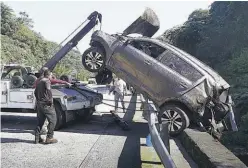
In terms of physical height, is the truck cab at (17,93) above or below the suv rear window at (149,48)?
below

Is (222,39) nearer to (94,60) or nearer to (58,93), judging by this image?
(94,60)

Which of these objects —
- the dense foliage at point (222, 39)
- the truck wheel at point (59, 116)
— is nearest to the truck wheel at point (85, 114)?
the truck wheel at point (59, 116)

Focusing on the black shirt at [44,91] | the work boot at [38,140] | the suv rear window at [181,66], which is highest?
the suv rear window at [181,66]

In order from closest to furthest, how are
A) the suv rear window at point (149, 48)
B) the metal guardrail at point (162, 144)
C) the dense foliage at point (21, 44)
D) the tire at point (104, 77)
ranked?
the metal guardrail at point (162, 144), the suv rear window at point (149, 48), the tire at point (104, 77), the dense foliage at point (21, 44)

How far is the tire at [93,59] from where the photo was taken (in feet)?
30.1

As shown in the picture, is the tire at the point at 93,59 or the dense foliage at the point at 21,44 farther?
the dense foliage at the point at 21,44

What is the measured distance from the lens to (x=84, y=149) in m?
7.04

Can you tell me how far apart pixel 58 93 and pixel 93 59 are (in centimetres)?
128

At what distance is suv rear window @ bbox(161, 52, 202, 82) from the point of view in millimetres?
7688

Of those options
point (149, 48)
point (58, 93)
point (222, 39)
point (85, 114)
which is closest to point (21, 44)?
Result: point (222, 39)

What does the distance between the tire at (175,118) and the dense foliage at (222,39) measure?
15.2 feet

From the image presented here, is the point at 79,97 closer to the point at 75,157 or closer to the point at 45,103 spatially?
the point at 45,103

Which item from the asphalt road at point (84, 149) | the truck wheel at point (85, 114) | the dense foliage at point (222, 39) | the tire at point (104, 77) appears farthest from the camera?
the dense foliage at point (222, 39)

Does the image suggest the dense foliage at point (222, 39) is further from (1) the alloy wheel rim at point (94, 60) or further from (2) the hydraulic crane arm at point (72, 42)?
(2) the hydraulic crane arm at point (72, 42)
